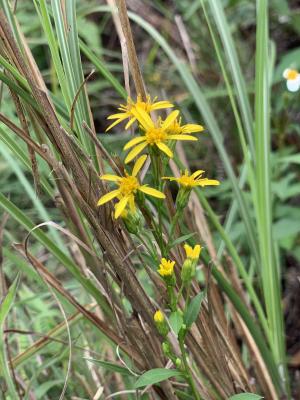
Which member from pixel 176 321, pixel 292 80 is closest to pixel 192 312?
pixel 176 321

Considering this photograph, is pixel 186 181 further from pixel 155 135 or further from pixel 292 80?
pixel 292 80

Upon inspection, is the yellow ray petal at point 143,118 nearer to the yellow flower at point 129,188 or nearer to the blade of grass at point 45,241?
the yellow flower at point 129,188

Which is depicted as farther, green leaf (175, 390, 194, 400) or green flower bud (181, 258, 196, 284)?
green leaf (175, 390, 194, 400)

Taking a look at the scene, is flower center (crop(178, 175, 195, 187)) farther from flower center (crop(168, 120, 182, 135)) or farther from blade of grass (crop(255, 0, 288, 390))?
blade of grass (crop(255, 0, 288, 390))

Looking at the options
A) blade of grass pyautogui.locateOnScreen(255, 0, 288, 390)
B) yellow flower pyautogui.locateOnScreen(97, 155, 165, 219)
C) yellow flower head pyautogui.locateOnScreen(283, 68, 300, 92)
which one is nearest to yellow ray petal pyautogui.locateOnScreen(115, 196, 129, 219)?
yellow flower pyautogui.locateOnScreen(97, 155, 165, 219)

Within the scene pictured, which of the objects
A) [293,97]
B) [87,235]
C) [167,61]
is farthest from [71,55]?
[167,61]
